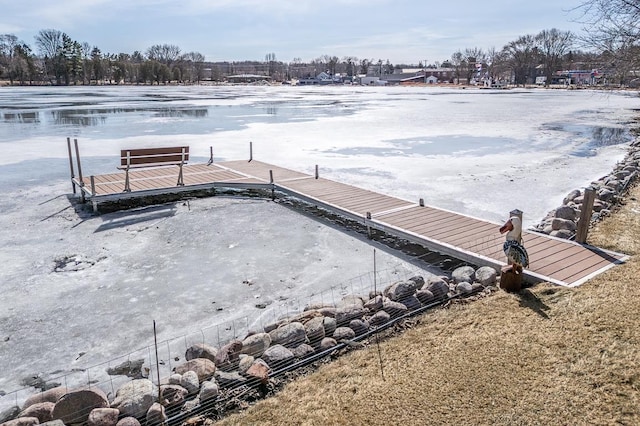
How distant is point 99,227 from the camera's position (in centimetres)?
725

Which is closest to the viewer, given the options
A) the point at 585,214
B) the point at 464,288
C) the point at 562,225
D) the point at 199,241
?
the point at 464,288

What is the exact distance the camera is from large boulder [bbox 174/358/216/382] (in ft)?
11.1

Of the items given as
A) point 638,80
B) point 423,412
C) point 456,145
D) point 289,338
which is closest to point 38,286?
point 289,338

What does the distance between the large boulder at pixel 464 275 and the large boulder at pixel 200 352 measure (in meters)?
2.61

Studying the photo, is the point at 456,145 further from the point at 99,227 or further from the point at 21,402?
the point at 21,402

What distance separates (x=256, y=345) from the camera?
3652 mm

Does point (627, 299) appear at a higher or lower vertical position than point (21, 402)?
higher

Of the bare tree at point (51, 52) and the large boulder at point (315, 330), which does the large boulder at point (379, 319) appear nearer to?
the large boulder at point (315, 330)

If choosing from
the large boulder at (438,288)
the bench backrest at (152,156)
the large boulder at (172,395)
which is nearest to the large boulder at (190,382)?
the large boulder at (172,395)

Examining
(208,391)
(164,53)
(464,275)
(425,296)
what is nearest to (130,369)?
(208,391)

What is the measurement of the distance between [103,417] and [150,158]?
6895 mm

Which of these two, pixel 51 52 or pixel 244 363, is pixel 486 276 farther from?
pixel 51 52

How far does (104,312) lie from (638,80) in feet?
29.2

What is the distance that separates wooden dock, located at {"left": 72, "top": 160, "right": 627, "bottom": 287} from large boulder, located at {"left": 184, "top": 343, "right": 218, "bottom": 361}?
3.23 meters
